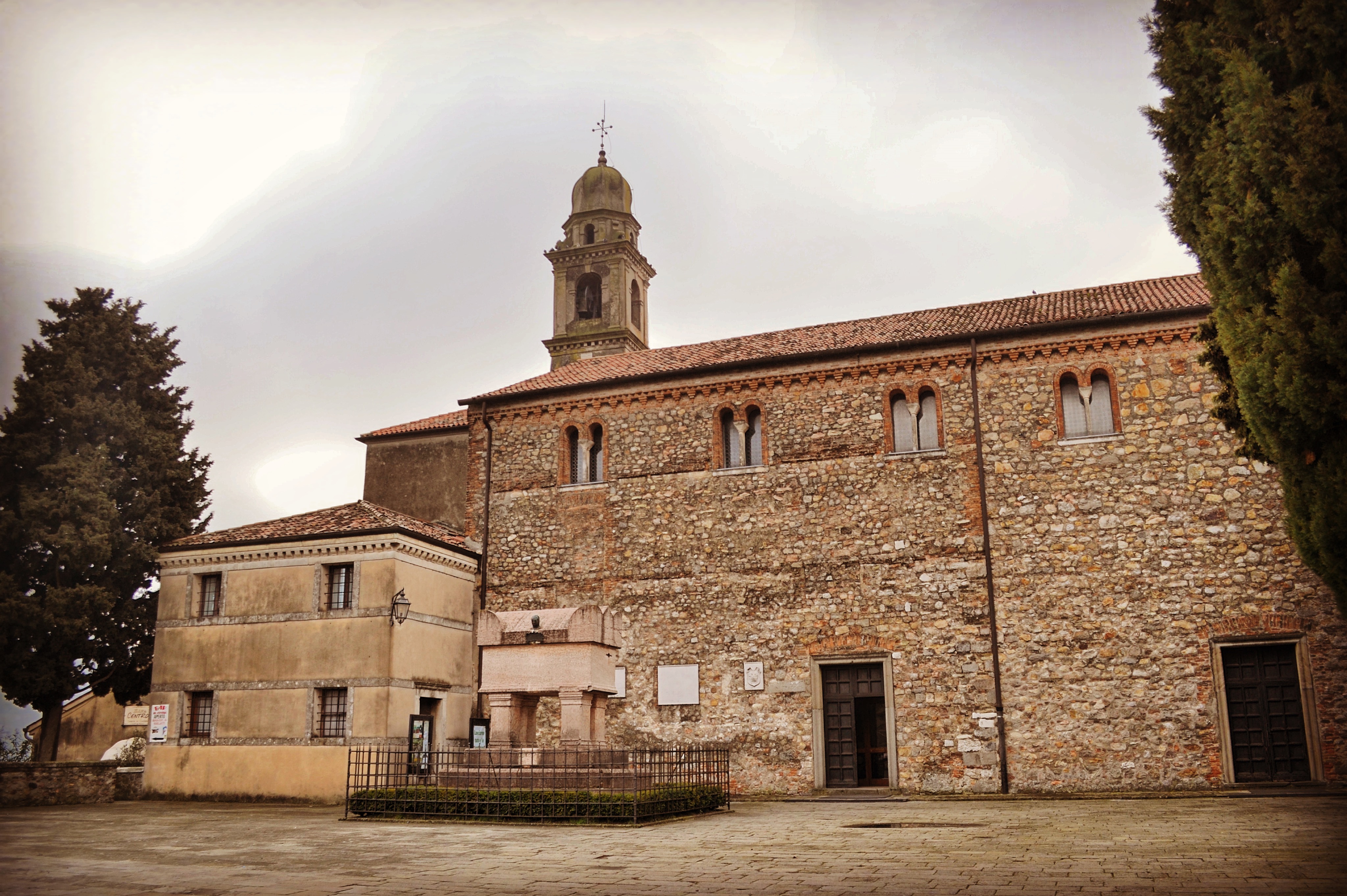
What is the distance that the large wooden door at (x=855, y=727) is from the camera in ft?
69.7

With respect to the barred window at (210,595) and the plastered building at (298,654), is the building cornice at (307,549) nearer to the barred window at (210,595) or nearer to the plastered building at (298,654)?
the plastered building at (298,654)

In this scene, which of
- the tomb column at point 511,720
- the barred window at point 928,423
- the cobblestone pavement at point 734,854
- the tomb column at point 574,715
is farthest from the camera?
the barred window at point 928,423

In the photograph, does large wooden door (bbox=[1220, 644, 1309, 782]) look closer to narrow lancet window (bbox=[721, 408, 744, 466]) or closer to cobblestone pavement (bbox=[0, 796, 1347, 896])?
cobblestone pavement (bbox=[0, 796, 1347, 896])

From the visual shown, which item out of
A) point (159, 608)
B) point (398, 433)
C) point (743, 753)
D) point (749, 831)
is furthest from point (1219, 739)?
point (159, 608)

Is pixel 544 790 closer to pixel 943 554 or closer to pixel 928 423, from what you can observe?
pixel 943 554

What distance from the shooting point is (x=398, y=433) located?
2675 cm

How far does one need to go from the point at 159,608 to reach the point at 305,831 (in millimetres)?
10534

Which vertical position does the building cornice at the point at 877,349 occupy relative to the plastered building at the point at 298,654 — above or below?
above

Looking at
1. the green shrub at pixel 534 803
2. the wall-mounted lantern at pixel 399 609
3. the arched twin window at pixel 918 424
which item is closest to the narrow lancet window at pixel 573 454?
the wall-mounted lantern at pixel 399 609

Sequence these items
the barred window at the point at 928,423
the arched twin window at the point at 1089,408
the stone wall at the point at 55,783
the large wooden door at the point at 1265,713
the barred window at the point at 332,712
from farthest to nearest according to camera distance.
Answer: the barred window at the point at 928,423
the arched twin window at the point at 1089,408
the barred window at the point at 332,712
the stone wall at the point at 55,783
the large wooden door at the point at 1265,713

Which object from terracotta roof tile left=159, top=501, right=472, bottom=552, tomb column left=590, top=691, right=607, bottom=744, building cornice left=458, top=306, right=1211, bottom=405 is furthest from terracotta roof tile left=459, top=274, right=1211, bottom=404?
tomb column left=590, top=691, right=607, bottom=744

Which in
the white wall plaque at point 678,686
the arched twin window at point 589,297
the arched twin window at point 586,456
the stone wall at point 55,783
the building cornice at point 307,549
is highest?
the arched twin window at point 589,297

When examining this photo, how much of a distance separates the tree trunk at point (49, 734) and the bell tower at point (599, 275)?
82.5 ft

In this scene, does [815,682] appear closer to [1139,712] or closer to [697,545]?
[697,545]
